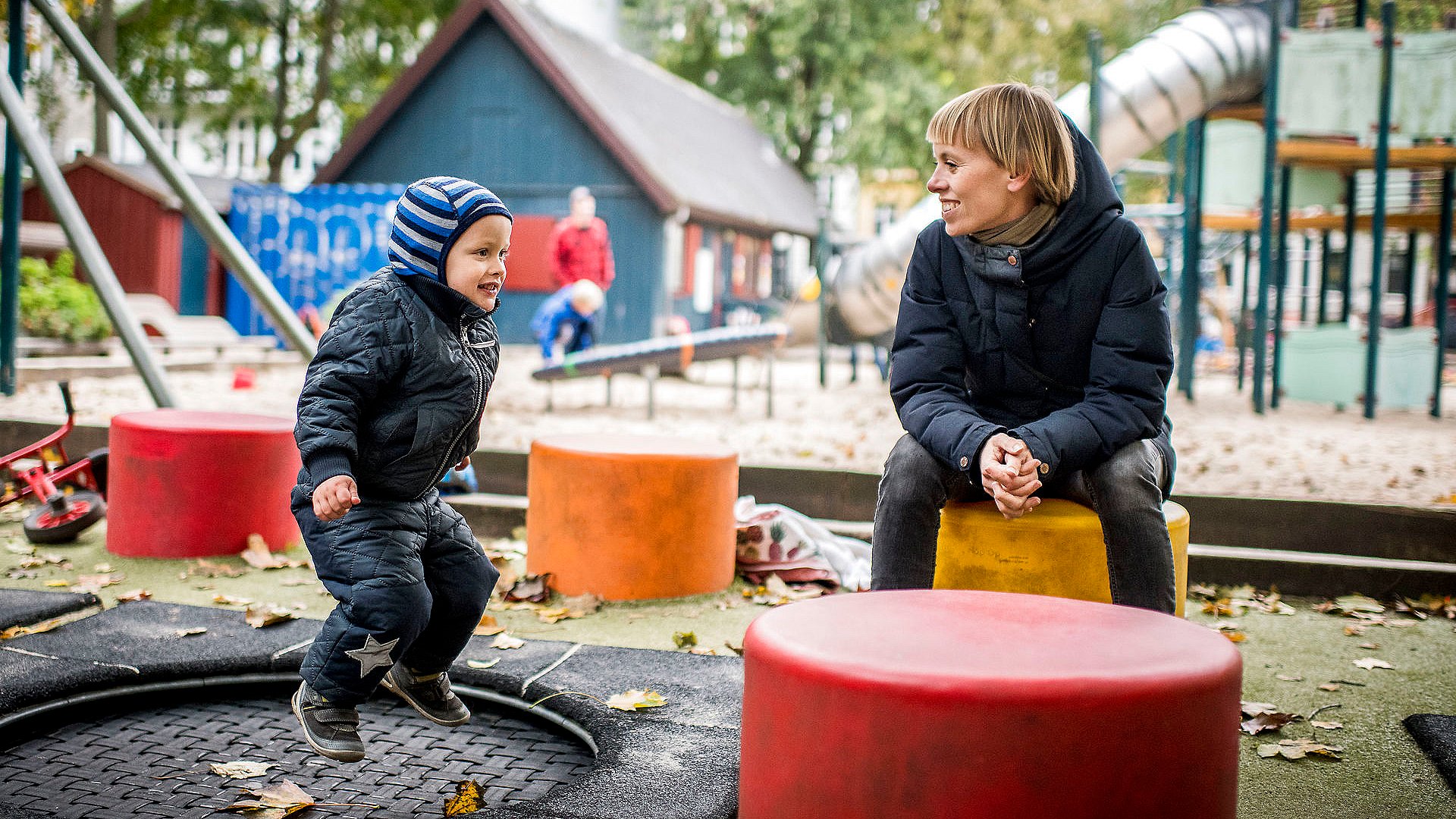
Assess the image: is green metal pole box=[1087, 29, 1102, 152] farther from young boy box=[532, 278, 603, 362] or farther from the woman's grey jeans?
the woman's grey jeans

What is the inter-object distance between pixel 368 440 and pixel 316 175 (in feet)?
66.9

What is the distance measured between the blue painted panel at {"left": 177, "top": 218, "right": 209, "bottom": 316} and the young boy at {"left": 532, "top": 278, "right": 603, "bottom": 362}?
14723 millimetres

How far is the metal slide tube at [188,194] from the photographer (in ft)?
20.7

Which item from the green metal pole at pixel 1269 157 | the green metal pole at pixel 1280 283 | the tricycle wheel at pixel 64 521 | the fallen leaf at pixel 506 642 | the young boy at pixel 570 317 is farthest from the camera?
the young boy at pixel 570 317

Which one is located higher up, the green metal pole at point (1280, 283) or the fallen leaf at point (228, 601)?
the green metal pole at point (1280, 283)

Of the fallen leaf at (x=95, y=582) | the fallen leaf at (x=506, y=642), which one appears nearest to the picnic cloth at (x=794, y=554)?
the fallen leaf at (x=506, y=642)

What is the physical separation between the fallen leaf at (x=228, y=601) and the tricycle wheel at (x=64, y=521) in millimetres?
1264

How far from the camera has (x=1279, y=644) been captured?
3996 millimetres

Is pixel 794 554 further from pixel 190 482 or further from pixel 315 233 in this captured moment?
pixel 315 233

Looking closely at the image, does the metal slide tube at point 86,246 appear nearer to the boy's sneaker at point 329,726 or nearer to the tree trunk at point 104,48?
the boy's sneaker at point 329,726

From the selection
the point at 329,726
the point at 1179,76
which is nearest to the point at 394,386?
the point at 329,726

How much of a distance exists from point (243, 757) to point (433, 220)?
138 cm

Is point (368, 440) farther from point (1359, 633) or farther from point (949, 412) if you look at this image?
point (1359, 633)

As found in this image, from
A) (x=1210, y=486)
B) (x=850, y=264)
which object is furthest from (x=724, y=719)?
(x=850, y=264)
